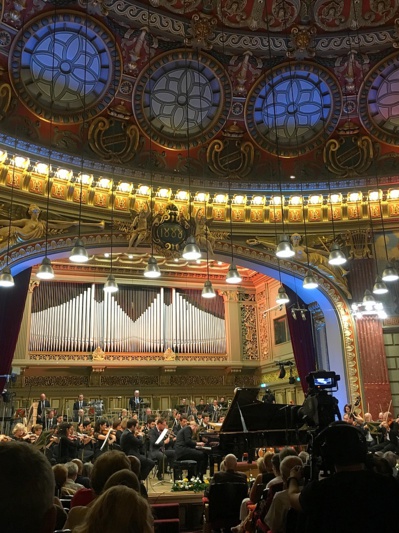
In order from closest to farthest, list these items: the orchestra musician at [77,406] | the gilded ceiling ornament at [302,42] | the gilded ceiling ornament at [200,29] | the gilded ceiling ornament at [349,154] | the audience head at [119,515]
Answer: the audience head at [119,515], the gilded ceiling ornament at [200,29], the gilded ceiling ornament at [302,42], the gilded ceiling ornament at [349,154], the orchestra musician at [77,406]

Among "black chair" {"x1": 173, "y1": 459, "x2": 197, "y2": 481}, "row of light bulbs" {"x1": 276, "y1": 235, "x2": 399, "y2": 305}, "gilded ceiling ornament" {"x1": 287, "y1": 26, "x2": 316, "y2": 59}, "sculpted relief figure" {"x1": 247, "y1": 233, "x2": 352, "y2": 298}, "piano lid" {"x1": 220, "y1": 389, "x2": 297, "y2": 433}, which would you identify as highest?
"gilded ceiling ornament" {"x1": 287, "y1": 26, "x2": 316, "y2": 59}

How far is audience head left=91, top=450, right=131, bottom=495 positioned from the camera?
314cm

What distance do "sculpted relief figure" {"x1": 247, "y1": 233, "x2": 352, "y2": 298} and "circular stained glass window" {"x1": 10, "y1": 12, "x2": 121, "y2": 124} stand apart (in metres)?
5.16

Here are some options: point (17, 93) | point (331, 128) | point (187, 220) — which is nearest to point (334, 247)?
point (187, 220)

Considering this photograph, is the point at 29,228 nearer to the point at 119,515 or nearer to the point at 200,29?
the point at 200,29

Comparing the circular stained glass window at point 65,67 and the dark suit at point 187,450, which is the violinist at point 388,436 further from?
the circular stained glass window at point 65,67

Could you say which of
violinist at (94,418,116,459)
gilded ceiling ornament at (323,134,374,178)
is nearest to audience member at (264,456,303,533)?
violinist at (94,418,116,459)

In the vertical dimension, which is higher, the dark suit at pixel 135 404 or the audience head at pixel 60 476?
the dark suit at pixel 135 404

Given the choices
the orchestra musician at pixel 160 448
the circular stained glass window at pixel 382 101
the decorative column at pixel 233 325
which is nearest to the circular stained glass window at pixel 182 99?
the circular stained glass window at pixel 382 101

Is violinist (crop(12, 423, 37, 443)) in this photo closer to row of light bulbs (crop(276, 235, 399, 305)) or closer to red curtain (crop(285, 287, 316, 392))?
row of light bulbs (crop(276, 235, 399, 305))

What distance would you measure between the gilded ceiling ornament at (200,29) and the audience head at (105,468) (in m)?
10.4

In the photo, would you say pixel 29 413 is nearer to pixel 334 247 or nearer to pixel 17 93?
pixel 17 93

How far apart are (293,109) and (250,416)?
807 centimetres

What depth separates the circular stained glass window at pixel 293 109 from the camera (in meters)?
12.6
